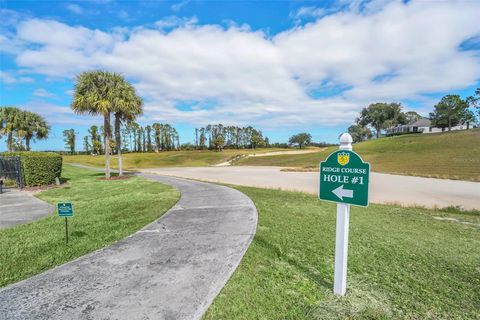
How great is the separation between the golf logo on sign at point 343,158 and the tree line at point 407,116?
267ft

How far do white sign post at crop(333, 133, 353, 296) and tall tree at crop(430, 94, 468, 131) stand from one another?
283ft

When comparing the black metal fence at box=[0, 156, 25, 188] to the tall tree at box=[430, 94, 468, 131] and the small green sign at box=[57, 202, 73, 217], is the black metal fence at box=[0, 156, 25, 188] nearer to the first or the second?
the small green sign at box=[57, 202, 73, 217]

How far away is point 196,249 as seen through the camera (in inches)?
183

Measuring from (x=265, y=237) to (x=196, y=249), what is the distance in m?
1.43

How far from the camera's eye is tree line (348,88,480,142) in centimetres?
6925

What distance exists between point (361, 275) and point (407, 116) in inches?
4599

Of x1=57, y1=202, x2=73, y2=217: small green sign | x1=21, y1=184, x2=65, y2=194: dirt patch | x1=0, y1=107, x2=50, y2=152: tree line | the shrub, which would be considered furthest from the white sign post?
x1=0, y1=107, x2=50, y2=152: tree line

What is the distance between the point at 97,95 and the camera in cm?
1728

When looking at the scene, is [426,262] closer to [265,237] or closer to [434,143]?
[265,237]

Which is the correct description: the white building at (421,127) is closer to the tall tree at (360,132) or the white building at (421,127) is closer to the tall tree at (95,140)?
the tall tree at (360,132)

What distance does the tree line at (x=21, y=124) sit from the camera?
30.0m

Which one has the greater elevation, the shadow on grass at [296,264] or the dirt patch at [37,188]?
the shadow on grass at [296,264]

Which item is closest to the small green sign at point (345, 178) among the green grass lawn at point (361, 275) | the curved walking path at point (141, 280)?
the green grass lawn at point (361, 275)

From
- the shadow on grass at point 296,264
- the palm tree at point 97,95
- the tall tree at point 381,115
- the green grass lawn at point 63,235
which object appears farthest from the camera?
the tall tree at point 381,115
